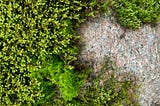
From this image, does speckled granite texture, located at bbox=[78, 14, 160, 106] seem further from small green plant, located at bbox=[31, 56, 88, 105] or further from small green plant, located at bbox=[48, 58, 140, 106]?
small green plant, located at bbox=[31, 56, 88, 105]

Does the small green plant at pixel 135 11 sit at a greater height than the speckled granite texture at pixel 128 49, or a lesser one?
greater

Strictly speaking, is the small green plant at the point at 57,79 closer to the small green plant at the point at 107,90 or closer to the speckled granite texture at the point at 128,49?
the small green plant at the point at 107,90

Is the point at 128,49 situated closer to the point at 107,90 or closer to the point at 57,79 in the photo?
the point at 107,90

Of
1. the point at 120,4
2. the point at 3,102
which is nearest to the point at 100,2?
the point at 120,4

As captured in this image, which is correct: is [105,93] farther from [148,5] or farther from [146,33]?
[148,5]

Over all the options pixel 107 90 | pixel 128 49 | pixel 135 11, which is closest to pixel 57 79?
pixel 107 90

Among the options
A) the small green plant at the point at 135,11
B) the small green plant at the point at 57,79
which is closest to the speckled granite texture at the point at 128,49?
the small green plant at the point at 135,11
